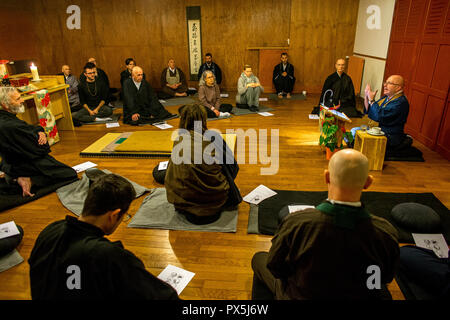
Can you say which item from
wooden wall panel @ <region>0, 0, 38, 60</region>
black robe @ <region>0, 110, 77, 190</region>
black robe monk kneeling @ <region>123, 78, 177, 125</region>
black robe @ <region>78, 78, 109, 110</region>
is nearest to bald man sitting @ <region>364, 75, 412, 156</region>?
black robe monk kneeling @ <region>123, 78, 177, 125</region>

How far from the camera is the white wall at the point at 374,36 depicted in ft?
20.5

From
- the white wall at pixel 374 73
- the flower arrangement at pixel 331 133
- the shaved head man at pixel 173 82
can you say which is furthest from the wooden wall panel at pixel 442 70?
the shaved head man at pixel 173 82

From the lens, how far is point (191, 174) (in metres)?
2.61

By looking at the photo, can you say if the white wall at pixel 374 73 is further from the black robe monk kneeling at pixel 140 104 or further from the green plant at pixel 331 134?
the black robe monk kneeling at pixel 140 104

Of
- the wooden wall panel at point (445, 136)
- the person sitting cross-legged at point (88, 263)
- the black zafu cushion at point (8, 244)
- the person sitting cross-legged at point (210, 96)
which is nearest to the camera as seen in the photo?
the person sitting cross-legged at point (88, 263)

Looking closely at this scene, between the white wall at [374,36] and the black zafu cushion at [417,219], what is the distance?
4.34 m

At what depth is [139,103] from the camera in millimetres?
5934

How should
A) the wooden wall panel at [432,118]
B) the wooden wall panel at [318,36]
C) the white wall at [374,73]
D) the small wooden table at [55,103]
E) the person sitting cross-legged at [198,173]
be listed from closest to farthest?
the person sitting cross-legged at [198,173] < the wooden wall panel at [432,118] < the small wooden table at [55,103] < the white wall at [374,73] < the wooden wall panel at [318,36]

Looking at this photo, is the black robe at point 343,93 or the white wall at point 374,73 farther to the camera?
the white wall at point 374,73

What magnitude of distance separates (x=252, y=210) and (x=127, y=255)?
1853 mm

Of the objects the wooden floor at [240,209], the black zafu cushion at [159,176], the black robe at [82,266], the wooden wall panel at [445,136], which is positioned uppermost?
the black robe at [82,266]

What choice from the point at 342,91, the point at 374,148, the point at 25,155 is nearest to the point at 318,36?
the point at 342,91
